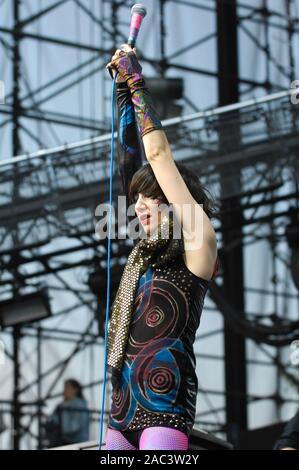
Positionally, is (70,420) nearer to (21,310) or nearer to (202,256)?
(21,310)

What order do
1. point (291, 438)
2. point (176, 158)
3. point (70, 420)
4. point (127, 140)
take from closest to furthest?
point (127, 140) < point (291, 438) < point (176, 158) < point (70, 420)

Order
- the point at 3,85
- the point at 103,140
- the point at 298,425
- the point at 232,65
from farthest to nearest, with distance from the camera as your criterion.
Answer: the point at 232,65 < the point at 3,85 < the point at 103,140 < the point at 298,425

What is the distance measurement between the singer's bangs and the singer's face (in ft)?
0.04

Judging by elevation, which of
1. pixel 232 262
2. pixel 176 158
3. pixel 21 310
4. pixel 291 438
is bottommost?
pixel 291 438

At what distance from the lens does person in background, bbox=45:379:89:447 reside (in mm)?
10039

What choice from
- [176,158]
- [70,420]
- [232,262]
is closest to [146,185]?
[176,158]

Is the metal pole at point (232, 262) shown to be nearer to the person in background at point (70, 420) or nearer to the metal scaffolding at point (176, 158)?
the metal scaffolding at point (176, 158)

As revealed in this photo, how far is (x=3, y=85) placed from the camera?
11.9m

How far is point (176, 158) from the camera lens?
9.32m

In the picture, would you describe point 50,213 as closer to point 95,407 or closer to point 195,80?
point 95,407

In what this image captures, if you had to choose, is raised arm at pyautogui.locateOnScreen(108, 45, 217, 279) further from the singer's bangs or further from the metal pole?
the metal pole

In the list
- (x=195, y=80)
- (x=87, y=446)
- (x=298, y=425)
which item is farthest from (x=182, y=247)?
(x=195, y=80)

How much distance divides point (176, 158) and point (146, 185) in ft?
21.1

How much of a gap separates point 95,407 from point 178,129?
3772 mm
